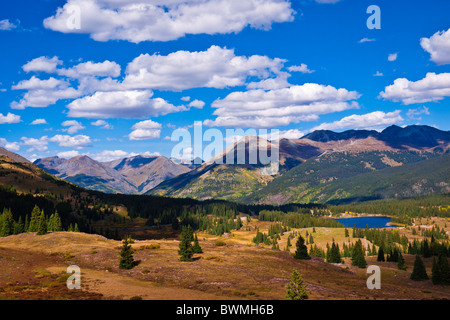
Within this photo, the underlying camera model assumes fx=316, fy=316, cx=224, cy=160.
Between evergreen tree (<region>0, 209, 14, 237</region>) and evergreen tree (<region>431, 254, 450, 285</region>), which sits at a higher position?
evergreen tree (<region>0, 209, 14, 237</region>)

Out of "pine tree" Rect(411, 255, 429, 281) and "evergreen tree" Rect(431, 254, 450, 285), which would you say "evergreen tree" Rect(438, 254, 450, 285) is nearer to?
"evergreen tree" Rect(431, 254, 450, 285)

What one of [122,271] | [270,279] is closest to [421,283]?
[270,279]

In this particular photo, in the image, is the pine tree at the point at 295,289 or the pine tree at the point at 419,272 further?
the pine tree at the point at 419,272

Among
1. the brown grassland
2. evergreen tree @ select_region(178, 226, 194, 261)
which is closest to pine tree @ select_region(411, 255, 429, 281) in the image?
the brown grassland

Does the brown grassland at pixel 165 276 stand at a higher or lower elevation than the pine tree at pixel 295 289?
lower

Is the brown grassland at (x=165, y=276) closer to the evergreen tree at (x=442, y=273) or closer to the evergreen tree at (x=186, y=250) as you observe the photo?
the evergreen tree at (x=186, y=250)

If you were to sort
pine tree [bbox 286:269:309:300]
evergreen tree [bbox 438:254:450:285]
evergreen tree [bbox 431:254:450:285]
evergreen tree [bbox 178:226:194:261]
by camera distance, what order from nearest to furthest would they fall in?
pine tree [bbox 286:269:309:300] → evergreen tree [bbox 178:226:194:261] → evergreen tree [bbox 431:254:450:285] → evergreen tree [bbox 438:254:450:285]

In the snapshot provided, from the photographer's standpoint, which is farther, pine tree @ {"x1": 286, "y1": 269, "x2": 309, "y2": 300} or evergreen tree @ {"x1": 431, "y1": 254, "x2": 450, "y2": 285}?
evergreen tree @ {"x1": 431, "y1": 254, "x2": 450, "y2": 285}

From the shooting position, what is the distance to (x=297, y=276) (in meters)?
48.6

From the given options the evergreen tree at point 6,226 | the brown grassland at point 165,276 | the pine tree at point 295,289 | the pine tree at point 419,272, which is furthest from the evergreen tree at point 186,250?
the evergreen tree at point 6,226

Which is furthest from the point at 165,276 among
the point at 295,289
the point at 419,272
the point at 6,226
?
the point at 6,226
